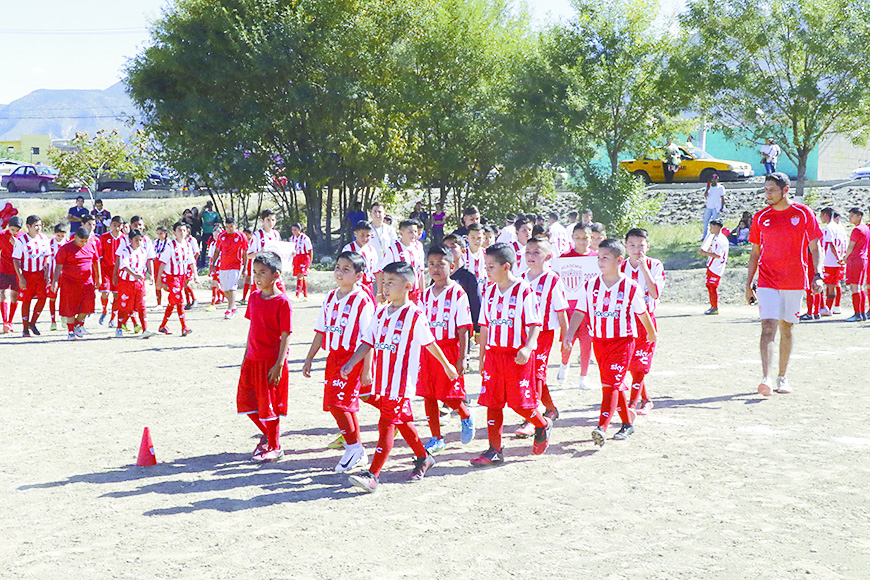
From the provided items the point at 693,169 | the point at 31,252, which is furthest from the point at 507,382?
the point at 693,169

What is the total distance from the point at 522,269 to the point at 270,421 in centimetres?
501

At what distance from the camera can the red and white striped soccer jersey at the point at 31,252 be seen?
14141 millimetres

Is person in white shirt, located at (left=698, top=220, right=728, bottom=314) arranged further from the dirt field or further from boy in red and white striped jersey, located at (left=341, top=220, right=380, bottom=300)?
boy in red and white striped jersey, located at (left=341, top=220, right=380, bottom=300)

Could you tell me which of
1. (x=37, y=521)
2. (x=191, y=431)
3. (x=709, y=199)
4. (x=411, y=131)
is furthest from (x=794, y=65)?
(x=37, y=521)

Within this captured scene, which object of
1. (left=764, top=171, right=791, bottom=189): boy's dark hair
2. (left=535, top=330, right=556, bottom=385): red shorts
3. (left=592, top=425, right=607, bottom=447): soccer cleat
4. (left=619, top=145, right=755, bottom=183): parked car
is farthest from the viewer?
(left=619, top=145, right=755, bottom=183): parked car

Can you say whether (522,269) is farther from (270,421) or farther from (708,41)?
(708,41)

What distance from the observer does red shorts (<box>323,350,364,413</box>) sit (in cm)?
637

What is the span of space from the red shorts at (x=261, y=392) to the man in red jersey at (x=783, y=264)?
494 cm

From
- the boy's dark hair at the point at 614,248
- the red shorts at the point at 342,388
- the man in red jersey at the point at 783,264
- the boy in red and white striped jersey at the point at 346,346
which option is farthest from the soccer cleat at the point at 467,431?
the man in red jersey at the point at 783,264

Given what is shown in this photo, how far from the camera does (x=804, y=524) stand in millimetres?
5250

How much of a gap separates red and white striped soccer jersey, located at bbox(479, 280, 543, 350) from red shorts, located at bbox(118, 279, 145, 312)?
344 inches

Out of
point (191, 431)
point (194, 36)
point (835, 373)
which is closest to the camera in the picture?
point (191, 431)

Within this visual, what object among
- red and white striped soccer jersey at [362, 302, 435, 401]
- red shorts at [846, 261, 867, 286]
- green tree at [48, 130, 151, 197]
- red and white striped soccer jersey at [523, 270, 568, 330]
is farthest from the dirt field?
green tree at [48, 130, 151, 197]

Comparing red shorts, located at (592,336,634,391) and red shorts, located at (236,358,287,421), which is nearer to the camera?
red shorts, located at (236,358,287,421)
